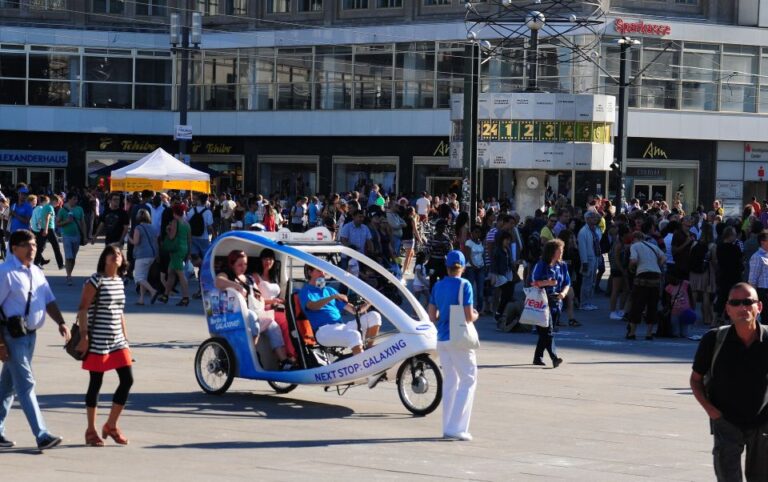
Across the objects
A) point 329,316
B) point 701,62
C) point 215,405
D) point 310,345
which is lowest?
point 215,405

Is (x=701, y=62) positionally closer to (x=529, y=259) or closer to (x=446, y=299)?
(x=529, y=259)

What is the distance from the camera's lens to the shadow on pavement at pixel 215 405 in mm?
12555

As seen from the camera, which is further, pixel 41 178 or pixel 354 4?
pixel 41 178

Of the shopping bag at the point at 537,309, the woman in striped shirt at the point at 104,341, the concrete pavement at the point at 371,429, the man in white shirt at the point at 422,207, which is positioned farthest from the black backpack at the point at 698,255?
the man in white shirt at the point at 422,207

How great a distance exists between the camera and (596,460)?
10.6m

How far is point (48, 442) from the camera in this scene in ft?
33.9

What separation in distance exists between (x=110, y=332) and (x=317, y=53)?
44751 millimetres

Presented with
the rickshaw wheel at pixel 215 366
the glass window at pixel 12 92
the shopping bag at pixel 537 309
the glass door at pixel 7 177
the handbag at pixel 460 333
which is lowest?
the rickshaw wheel at pixel 215 366

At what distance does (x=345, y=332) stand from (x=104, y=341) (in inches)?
114

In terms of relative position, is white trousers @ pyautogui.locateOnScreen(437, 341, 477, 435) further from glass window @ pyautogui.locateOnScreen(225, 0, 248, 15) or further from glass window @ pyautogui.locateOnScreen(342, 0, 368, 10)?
glass window @ pyautogui.locateOnScreen(225, 0, 248, 15)

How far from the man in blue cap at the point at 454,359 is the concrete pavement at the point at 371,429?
224 millimetres

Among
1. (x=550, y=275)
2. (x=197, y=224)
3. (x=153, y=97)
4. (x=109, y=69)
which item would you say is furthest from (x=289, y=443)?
(x=153, y=97)

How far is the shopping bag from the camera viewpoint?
53.3 feet

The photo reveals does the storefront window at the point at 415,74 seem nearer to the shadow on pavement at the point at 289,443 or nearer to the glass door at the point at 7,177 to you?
the glass door at the point at 7,177
